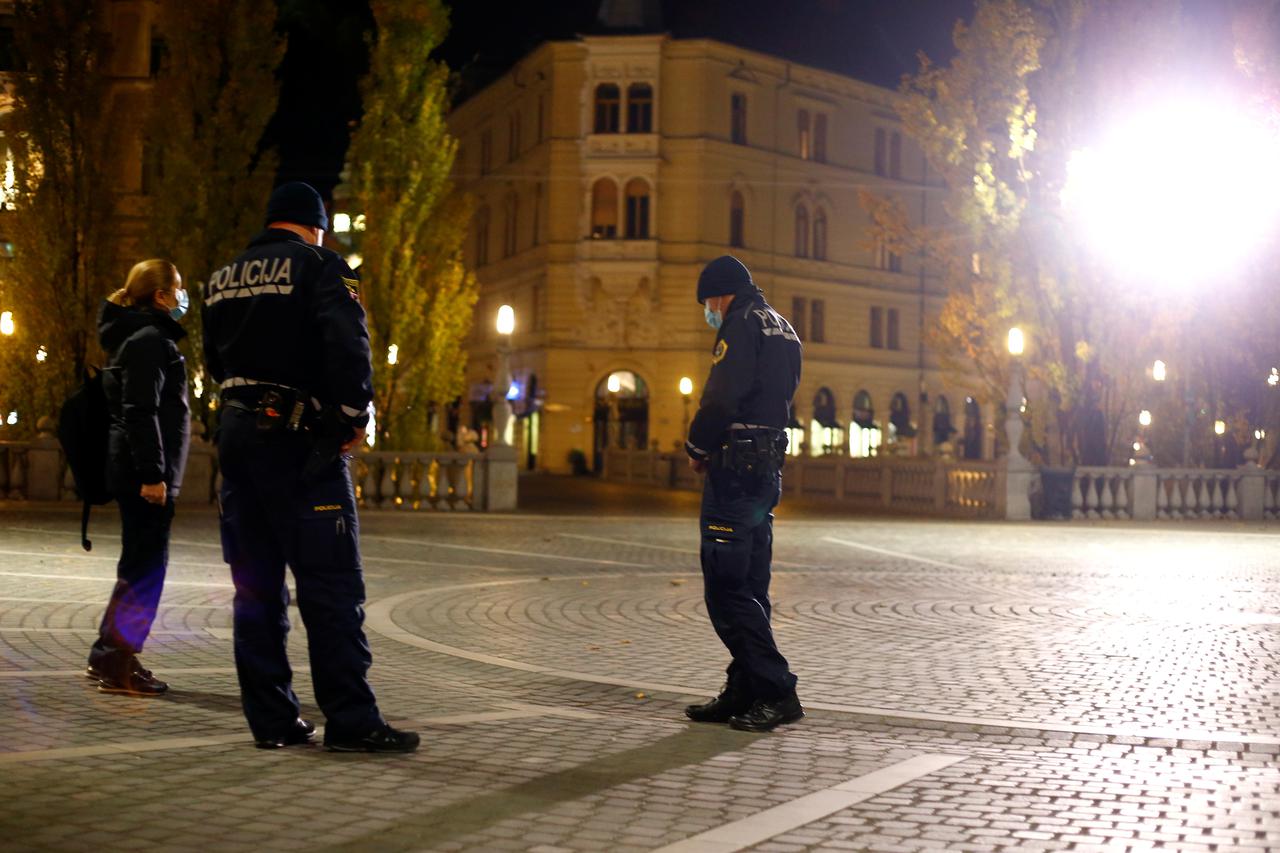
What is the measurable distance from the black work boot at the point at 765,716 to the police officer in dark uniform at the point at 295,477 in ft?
4.92

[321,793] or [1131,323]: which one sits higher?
[1131,323]

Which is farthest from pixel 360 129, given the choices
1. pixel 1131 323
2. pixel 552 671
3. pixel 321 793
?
pixel 321 793

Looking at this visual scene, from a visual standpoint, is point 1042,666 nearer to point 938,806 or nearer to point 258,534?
point 938,806

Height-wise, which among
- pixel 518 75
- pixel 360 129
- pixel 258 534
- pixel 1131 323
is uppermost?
pixel 518 75

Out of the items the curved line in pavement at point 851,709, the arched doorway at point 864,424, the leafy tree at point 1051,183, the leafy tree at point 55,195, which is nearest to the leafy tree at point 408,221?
the leafy tree at point 55,195

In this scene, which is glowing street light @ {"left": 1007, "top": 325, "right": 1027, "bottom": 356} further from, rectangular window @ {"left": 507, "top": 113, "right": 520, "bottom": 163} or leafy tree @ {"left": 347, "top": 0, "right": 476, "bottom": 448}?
rectangular window @ {"left": 507, "top": 113, "right": 520, "bottom": 163}

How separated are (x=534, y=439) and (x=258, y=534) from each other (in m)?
52.2

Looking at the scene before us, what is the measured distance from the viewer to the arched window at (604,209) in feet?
186

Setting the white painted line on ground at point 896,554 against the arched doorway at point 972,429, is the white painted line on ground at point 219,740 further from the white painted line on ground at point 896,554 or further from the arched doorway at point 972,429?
the arched doorway at point 972,429

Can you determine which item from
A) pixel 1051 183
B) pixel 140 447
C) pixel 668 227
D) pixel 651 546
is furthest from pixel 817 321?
pixel 140 447

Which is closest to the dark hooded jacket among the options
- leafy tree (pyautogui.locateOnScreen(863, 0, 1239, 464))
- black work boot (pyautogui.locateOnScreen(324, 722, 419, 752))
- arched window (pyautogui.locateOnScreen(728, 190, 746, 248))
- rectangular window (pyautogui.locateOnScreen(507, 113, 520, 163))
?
black work boot (pyautogui.locateOnScreen(324, 722, 419, 752))

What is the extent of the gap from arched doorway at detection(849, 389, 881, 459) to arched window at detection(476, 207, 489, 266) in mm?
16091

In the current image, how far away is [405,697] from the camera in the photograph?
763 cm

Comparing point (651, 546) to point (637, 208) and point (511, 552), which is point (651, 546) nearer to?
point (511, 552)
